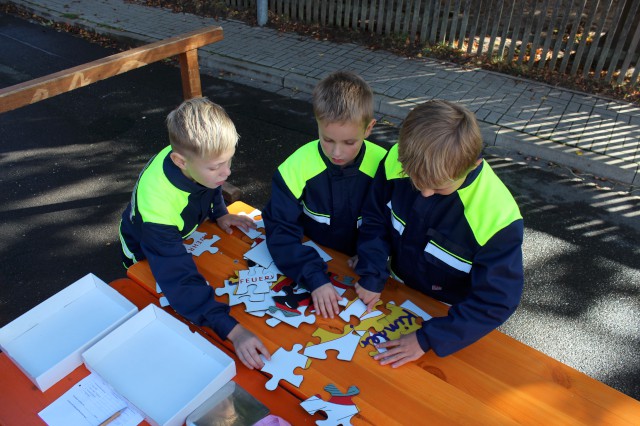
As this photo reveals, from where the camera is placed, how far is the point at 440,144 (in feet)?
6.13

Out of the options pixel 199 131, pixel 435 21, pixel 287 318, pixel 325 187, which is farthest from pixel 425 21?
pixel 287 318

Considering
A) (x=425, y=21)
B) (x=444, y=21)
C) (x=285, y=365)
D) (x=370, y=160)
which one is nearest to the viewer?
(x=285, y=365)

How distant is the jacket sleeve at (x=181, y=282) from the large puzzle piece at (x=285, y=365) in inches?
9.6

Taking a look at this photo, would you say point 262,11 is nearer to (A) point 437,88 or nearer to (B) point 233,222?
(A) point 437,88

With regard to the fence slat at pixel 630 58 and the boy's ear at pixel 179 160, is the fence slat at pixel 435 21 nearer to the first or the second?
the fence slat at pixel 630 58

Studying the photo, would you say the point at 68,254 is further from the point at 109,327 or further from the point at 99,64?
the point at 109,327

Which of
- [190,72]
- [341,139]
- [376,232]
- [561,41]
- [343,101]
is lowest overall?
[376,232]

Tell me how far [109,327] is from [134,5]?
992 centimetres

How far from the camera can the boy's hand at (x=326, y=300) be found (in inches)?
87.0

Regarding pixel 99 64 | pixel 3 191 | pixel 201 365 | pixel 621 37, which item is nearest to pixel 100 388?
pixel 201 365

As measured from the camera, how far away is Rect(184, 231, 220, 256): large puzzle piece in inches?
103

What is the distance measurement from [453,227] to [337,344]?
73 centimetres

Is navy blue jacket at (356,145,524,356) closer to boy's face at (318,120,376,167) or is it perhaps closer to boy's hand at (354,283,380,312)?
boy's hand at (354,283,380,312)

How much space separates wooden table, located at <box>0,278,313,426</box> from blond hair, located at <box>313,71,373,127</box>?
1242 mm
